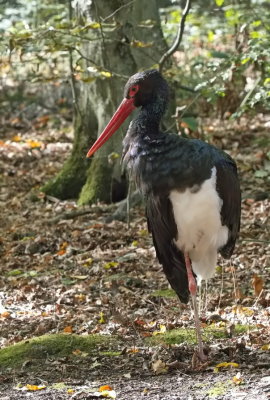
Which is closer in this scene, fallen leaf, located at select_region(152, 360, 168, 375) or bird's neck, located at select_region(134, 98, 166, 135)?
fallen leaf, located at select_region(152, 360, 168, 375)

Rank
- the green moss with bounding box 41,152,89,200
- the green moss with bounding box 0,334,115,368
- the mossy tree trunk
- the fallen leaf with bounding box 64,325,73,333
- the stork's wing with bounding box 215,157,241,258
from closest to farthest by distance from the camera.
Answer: the stork's wing with bounding box 215,157,241,258
the green moss with bounding box 0,334,115,368
the fallen leaf with bounding box 64,325,73,333
the mossy tree trunk
the green moss with bounding box 41,152,89,200

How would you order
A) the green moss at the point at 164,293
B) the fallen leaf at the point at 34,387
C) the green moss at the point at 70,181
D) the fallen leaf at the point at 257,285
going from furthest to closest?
the green moss at the point at 70,181 → the green moss at the point at 164,293 → the fallen leaf at the point at 257,285 → the fallen leaf at the point at 34,387

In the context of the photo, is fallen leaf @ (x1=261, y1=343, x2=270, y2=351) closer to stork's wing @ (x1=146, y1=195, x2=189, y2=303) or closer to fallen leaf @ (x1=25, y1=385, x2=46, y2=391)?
stork's wing @ (x1=146, y1=195, x2=189, y2=303)

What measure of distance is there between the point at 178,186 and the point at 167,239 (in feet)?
1.62

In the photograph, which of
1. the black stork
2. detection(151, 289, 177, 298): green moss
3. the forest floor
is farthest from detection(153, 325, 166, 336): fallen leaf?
detection(151, 289, 177, 298): green moss

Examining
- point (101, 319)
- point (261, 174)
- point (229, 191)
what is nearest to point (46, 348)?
point (101, 319)

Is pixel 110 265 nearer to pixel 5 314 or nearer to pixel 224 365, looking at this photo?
pixel 5 314

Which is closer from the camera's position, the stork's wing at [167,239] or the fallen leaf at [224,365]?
the fallen leaf at [224,365]

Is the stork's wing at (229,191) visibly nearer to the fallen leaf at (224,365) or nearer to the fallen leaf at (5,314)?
the fallen leaf at (224,365)

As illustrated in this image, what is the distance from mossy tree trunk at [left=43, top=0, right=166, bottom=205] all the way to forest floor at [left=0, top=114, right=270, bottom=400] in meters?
0.33

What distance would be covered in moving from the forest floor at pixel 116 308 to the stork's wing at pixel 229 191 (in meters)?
0.74

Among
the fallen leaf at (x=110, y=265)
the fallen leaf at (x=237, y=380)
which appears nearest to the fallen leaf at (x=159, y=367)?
the fallen leaf at (x=237, y=380)

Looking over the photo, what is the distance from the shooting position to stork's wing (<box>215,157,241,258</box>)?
15.7ft

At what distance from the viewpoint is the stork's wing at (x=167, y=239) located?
4.80 meters
